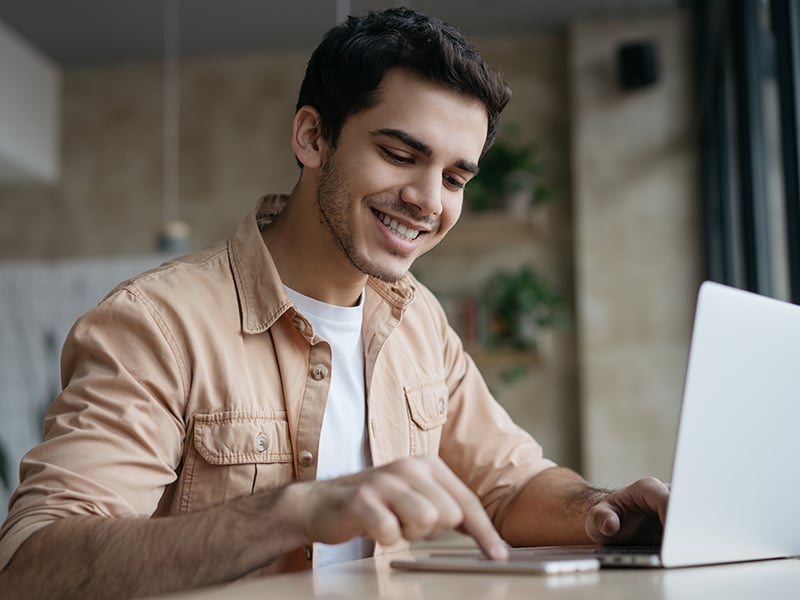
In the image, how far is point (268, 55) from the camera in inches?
211

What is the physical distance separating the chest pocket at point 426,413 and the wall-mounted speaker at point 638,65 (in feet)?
11.0

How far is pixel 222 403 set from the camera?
1.38 meters

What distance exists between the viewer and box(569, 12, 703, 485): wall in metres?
4.66

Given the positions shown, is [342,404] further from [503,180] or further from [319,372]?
[503,180]

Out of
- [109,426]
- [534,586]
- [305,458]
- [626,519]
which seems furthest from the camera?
[305,458]

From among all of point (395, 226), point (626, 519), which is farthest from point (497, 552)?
point (395, 226)

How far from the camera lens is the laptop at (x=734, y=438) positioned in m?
0.94

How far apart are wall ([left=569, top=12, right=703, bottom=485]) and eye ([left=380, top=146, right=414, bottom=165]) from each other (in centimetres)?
333

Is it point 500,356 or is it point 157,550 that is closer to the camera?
point 157,550

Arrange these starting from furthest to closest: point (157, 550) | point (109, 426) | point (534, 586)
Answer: point (109, 426) → point (157, 550) → point (534, 586)

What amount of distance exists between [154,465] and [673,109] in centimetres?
411

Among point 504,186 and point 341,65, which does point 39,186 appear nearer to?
point 504,186

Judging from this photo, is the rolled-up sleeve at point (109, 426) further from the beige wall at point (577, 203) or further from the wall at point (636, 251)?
the wall at point (636, 251)

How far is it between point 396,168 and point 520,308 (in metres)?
3.13
